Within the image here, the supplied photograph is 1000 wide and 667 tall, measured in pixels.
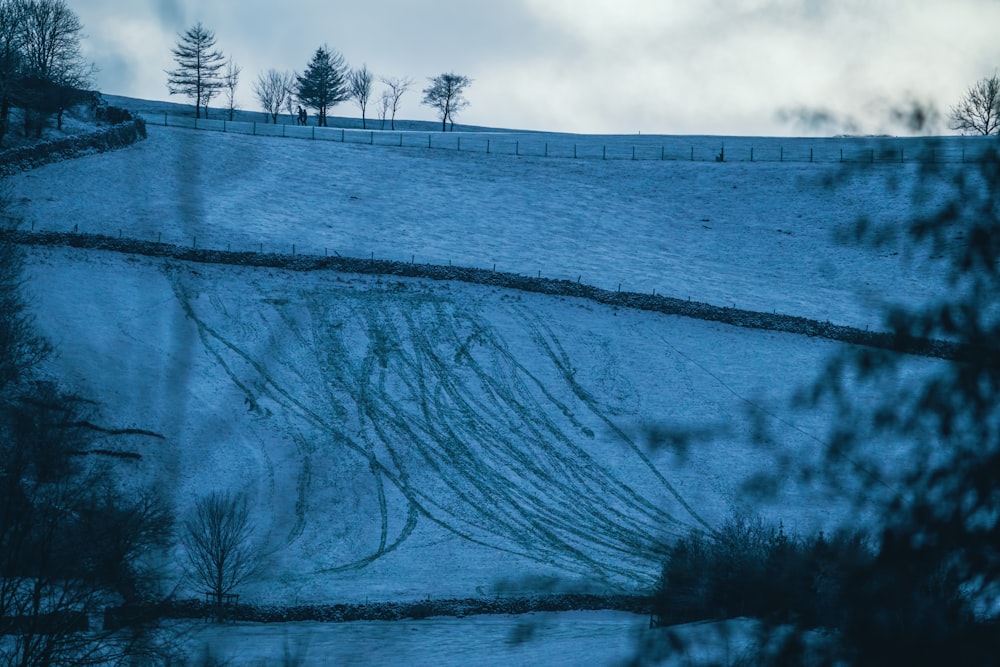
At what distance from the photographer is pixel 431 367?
1641 inches

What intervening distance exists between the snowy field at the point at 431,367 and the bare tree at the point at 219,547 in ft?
2.55

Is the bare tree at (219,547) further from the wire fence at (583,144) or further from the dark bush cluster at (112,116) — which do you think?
the wire fence at (583,144)

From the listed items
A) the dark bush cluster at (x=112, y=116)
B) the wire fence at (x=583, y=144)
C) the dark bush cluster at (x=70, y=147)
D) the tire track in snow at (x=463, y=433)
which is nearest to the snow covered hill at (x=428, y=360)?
the tire track in snow at (x=463, y=433)

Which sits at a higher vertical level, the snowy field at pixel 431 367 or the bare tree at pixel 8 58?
the bare tree at pixel 8 58

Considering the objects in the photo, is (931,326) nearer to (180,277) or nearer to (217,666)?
(217,666)

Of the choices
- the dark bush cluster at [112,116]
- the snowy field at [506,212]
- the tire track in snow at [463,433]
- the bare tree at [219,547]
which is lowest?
the bare tree at [219,547]

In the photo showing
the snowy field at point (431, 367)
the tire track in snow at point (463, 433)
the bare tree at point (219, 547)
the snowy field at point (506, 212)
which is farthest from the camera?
the snowy field at point (506, 212)

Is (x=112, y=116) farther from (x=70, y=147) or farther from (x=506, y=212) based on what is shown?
(x=506, y=212)

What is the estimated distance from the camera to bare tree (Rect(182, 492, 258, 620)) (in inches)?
1100

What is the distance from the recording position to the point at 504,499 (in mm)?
34250

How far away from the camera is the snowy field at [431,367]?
102 feet

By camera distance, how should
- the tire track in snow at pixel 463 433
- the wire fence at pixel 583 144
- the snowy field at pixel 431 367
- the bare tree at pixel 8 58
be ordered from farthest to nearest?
the wire fence at pixel 583 144
the bare tree at pixel 8 58
the tire track in snow at pixel 463 433
the snowy field at pixel 431 367

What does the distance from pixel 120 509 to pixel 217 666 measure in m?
10.2

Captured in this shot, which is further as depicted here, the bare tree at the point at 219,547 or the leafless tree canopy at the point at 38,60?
the leafless tree canopy at the point at 38,60
